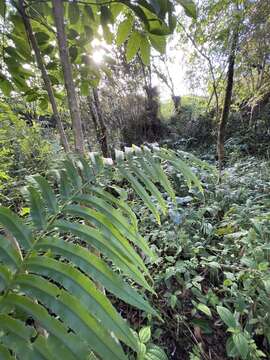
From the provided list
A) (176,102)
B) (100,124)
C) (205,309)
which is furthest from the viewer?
(176,102)

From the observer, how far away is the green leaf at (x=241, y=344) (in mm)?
787

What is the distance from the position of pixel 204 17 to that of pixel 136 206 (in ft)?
7.01

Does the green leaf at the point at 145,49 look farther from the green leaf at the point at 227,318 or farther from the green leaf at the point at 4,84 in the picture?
the green leaf at the point at 227,318

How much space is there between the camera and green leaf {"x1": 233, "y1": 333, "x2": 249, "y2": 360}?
79 cm

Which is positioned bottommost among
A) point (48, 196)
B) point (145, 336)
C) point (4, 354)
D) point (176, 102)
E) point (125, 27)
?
point (145, 336)

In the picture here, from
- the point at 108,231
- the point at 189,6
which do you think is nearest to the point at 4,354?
the point at 108,231

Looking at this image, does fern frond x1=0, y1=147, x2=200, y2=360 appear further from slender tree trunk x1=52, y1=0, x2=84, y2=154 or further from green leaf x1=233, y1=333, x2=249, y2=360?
green leaf x1=233, y1=333, x2=249, y2=360

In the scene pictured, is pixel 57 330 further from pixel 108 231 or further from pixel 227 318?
pixel 227 318

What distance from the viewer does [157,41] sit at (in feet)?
2.20

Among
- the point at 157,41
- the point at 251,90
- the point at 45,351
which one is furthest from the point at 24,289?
the point at 251,90

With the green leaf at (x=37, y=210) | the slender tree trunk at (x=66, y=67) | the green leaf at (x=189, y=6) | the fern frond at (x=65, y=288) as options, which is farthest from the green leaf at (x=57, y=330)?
the green leaf at (x=189, y=6)

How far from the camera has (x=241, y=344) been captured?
803mm

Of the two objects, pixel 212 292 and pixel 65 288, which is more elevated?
pixel 65 288

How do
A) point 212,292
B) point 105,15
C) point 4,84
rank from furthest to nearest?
1. point 212,292
2. point 4,84
3. point 105,15
